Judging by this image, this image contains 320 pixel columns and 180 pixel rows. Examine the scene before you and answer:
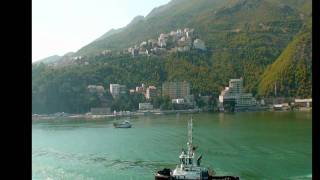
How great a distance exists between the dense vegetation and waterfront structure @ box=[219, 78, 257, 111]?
24 centimetres

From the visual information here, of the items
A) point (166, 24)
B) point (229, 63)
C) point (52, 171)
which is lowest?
point (52, 171)

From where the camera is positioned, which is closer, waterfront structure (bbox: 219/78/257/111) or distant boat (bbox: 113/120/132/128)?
distant boat (bbox: 113/120/132/128)

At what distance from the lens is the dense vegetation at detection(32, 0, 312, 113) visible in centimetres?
1477

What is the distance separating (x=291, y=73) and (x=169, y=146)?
5521mm

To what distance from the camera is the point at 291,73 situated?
14273 mm

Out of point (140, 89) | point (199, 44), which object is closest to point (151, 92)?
point (140, 89)

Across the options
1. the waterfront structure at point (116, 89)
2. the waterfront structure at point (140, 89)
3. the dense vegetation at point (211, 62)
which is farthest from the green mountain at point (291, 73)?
the waterfront structure at point (116, 89)

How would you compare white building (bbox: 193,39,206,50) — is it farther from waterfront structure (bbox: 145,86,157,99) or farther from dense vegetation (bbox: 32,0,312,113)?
waterfront structure (bbox: 145,86,157,99)

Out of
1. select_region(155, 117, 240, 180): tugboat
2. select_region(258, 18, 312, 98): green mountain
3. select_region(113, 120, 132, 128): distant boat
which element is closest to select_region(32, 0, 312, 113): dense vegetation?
select_region(258, 18, 312, 98): green mountain

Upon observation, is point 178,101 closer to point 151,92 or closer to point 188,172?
point 151,92
